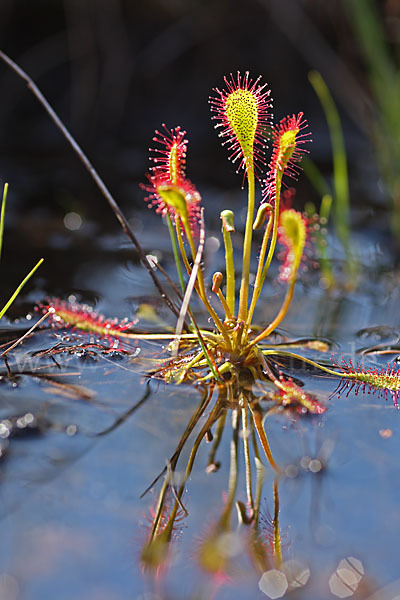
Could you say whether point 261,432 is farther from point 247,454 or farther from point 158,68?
point 158,68

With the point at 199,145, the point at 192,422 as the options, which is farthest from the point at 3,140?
the point at 192,422

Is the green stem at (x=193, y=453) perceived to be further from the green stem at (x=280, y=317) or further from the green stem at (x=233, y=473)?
the green stem at (x=280, y=317)

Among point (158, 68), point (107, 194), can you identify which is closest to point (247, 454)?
point (107, 194)

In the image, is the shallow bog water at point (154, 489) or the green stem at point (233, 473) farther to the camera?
the green stem at point (233, 473)

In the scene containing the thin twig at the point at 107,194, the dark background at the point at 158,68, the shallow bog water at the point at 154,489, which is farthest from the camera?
the dark background at the point at 158,68

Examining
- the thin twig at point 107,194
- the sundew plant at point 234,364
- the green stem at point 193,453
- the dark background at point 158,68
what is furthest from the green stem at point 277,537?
the dark background at point 158,68

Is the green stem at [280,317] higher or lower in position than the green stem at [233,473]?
higher

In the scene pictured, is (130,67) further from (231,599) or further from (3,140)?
(231,599)
